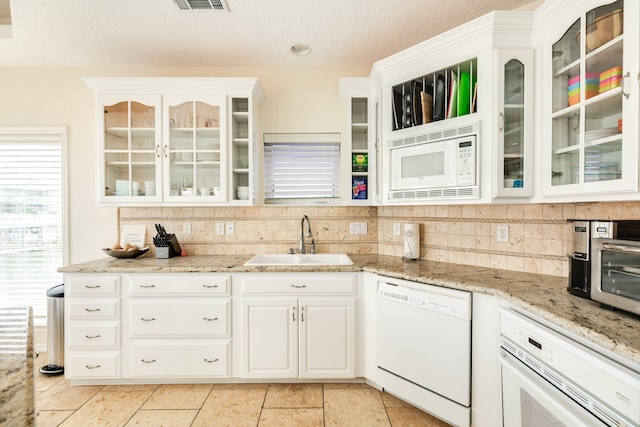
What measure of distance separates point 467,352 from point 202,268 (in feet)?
5.92

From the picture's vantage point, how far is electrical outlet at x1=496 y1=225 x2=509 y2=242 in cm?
206

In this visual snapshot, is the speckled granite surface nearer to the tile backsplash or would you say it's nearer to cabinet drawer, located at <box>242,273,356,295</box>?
cabinet drawer, located at <box>242,273,356,295</box>

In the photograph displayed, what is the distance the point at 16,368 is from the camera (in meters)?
0.83

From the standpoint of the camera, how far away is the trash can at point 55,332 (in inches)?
91.9

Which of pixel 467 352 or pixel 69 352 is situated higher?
pixel 467 352

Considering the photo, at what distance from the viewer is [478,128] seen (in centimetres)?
178

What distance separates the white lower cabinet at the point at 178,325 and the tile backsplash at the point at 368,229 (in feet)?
2.03

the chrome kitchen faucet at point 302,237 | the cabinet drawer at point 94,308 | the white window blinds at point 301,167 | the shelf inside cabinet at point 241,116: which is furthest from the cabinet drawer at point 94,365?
the shelf inside cabinet at point 241,116

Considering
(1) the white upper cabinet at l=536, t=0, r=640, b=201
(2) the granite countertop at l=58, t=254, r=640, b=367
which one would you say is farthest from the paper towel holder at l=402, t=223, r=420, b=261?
(1) the white upper cabinet at l=536, t=0, r=640, b=201

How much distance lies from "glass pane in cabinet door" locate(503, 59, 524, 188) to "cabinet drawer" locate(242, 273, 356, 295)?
128 centimetres

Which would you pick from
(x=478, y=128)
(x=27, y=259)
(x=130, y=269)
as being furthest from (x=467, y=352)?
(x=27, y=259)

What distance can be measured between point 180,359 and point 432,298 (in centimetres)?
184

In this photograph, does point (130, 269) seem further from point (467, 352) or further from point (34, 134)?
point (467, 352)

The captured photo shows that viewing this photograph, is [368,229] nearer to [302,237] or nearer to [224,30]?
[302,237]
